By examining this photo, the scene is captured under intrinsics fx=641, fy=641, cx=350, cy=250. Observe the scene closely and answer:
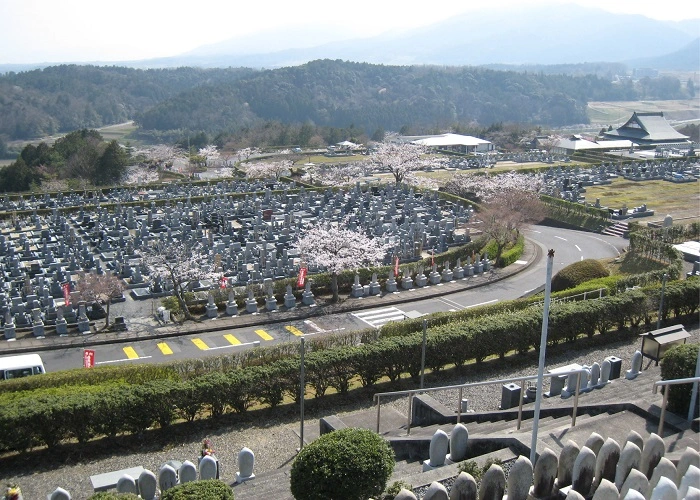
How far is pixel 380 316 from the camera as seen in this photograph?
25031mm

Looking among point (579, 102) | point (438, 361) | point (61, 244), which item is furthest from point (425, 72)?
point (438, 361)

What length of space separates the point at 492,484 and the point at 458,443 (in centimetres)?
209

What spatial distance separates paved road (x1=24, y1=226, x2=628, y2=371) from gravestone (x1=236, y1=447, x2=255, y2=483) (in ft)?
33.5

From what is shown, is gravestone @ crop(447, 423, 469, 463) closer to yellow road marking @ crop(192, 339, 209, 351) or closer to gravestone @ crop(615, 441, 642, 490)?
gravestone @ crop(615, 441, 642, 490)

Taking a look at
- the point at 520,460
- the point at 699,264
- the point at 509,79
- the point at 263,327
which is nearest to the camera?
the point at 520,460

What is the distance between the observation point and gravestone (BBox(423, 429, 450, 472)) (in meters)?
9.82

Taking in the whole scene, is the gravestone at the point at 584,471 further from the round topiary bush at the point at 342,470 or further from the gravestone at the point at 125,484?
the gravestone at the point at 125,484

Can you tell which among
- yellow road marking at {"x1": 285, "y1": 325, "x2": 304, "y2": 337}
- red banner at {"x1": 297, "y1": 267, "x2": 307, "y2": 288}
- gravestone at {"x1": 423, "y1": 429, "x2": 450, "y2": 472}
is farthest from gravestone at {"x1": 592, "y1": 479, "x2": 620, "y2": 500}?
red banner at {"x1": 297, "y1": 267, "x2": 307, "y2": 288}

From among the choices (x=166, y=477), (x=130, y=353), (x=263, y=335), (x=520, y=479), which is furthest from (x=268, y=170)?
(x=520, y=479)

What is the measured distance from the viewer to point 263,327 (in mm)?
24062

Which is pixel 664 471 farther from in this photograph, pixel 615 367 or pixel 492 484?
pixel 615 367

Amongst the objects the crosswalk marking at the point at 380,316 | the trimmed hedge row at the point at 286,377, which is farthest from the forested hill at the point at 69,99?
the trimmed hedge row at the point at 286,377

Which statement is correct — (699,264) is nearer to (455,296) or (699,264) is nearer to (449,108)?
(455,296)

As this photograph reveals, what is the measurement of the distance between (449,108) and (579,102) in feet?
141
